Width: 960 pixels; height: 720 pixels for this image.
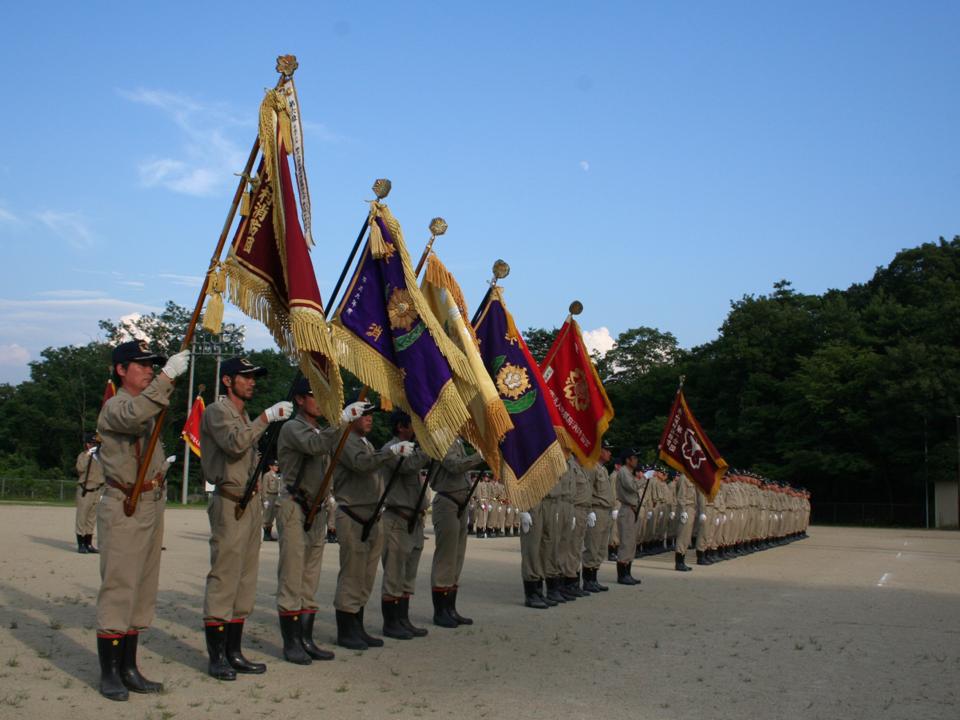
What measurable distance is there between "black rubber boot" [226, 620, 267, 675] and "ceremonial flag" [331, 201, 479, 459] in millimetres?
2066

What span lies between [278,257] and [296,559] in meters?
2.44

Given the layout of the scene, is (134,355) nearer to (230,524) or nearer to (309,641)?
(230,524)

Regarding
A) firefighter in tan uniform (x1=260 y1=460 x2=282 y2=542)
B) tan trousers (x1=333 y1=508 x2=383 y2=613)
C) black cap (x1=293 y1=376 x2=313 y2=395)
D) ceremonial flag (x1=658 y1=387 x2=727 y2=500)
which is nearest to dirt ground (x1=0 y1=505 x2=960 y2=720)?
tan trousers (x1=333 y1=508 x2=383 y2=613)

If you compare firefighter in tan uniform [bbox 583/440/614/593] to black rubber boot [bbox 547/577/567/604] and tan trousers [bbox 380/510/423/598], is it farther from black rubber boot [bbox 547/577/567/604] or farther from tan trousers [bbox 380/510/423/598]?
tan trousers [bbox 380/510/423/598]

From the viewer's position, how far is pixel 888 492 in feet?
173

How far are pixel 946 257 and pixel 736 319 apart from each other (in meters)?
13.2

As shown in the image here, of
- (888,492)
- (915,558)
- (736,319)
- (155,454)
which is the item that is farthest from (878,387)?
(155,454)

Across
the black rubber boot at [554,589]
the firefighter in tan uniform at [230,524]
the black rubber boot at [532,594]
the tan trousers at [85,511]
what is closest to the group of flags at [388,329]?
the firefighter in tan uniform at [230,524]

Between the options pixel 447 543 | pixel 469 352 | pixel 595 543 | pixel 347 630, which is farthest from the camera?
pixel 595 543

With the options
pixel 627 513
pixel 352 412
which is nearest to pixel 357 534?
pixel 352 412

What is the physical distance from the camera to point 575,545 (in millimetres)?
13453

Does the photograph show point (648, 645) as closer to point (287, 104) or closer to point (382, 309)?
point (382, 309)

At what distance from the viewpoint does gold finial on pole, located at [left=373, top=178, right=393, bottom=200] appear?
332 inches

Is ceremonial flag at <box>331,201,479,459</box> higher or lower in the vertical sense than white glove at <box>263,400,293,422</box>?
higher
